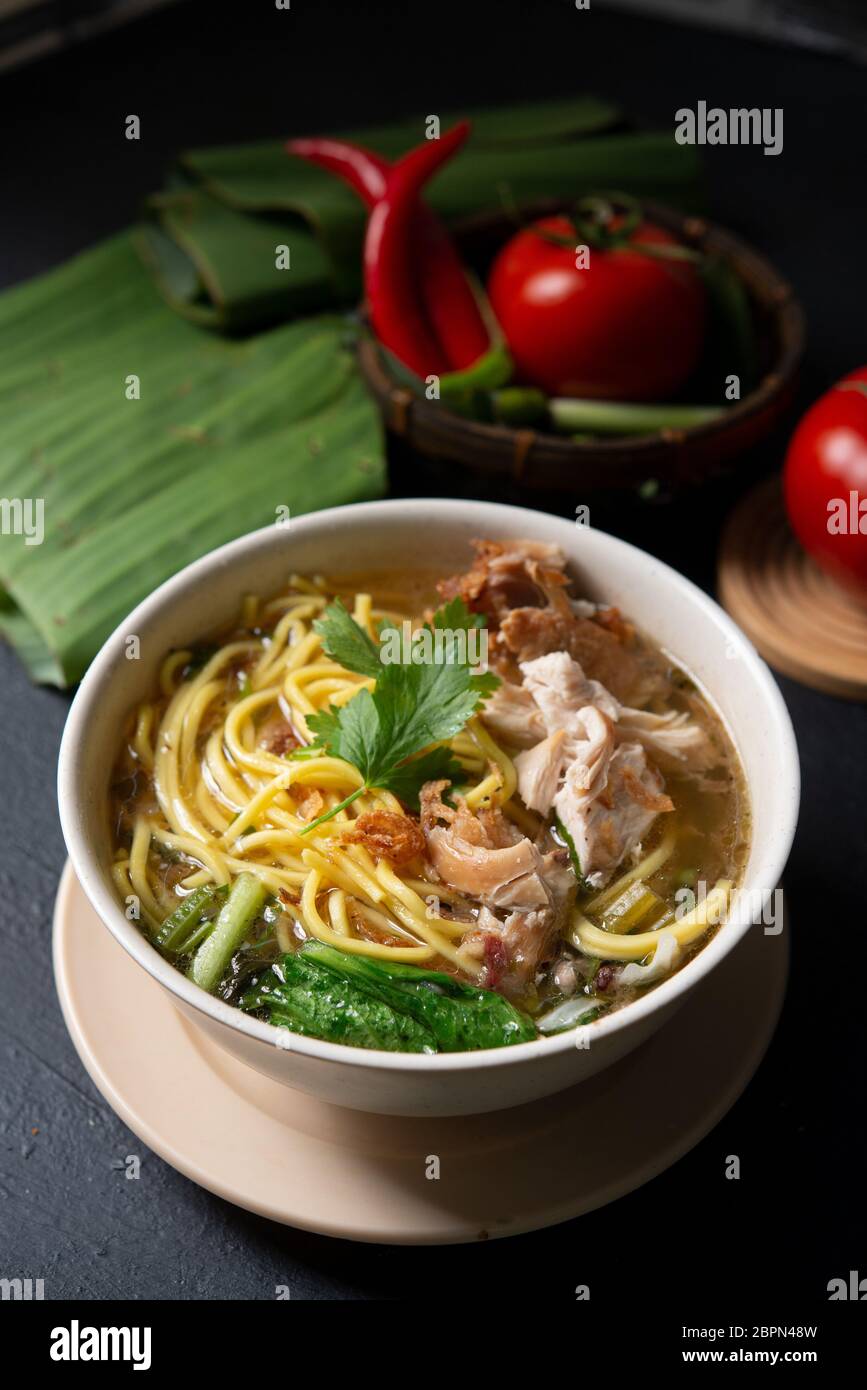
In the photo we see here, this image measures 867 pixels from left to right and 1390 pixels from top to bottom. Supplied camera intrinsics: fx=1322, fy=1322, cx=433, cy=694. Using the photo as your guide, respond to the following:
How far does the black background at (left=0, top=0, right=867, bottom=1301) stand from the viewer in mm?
2832

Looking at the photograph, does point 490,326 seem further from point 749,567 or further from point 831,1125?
point 831,1125

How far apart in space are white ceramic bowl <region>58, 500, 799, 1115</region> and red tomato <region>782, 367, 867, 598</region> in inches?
37.2

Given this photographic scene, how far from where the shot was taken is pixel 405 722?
2920 mm

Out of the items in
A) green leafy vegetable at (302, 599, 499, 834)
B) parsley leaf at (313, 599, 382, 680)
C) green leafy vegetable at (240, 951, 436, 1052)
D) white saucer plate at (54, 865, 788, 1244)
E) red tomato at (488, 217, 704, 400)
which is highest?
red tomato at (488, 217, 704, 400)

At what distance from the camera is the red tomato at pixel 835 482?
3869 millimetres

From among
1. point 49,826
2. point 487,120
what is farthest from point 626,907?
point 487,120

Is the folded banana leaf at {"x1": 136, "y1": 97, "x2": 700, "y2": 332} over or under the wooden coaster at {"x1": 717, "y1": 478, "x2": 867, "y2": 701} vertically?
over

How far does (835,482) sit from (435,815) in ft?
5.88

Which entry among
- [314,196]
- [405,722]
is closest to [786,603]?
[405,722]

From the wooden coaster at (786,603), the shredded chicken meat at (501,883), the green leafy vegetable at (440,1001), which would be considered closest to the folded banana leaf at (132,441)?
the wooden coaster at (786,603)

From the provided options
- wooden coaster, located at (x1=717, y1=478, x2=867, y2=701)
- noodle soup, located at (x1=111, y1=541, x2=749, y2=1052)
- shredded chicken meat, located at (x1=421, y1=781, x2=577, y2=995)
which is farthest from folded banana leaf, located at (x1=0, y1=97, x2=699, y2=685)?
shredded chicken meat, located at (x1=421, y1=781, x2=577, y2=995)

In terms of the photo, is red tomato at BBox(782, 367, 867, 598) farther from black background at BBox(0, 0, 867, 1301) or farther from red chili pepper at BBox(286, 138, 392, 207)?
red chili pepper at BBox(286, 138, 392, 207)

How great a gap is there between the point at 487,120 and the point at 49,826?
3377mm

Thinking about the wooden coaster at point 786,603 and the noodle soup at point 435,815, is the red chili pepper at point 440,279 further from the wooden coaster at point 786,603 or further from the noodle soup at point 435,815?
the noodle soup at point 435,815
